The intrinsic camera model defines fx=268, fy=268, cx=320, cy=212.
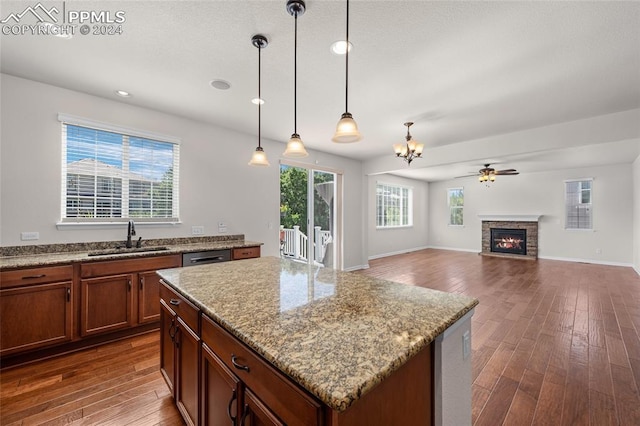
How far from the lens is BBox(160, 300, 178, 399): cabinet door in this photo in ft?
5.62

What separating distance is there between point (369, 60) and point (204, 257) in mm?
2857

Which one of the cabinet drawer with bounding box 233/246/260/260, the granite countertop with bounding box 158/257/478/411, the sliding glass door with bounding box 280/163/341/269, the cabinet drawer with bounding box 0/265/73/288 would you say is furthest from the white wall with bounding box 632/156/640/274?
the cabinet drawer with bounding box 0/265/73/288

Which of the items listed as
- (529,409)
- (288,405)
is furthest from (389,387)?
(529,409)

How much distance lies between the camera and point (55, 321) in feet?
8.10

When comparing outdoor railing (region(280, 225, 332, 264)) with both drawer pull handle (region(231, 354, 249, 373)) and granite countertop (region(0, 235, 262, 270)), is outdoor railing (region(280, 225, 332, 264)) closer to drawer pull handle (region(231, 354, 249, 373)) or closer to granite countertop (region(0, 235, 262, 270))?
granite countertop (region(0, 235, 262, 270))

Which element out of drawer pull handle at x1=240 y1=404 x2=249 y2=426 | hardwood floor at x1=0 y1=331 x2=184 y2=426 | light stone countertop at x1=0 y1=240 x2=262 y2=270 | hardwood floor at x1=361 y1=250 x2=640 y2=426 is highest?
light stone countertop at x1=0 y1=240 x2=262 y2=270

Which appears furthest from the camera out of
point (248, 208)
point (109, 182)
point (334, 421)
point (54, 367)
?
point (248, 208)

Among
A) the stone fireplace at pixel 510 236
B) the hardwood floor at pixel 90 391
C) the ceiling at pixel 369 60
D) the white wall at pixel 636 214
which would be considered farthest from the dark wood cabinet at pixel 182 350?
the stone fireplace at pixel 510 236

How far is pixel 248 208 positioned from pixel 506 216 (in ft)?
26.4

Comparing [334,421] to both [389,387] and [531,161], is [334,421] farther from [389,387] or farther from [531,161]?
[531,161]

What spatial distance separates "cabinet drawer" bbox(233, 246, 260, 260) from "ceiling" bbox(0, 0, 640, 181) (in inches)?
72.3

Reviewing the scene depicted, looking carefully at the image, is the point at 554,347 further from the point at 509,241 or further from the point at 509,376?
the point at 509,241

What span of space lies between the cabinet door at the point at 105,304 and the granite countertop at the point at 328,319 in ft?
4.40

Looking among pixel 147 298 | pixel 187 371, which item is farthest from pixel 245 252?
pixel 187 371
